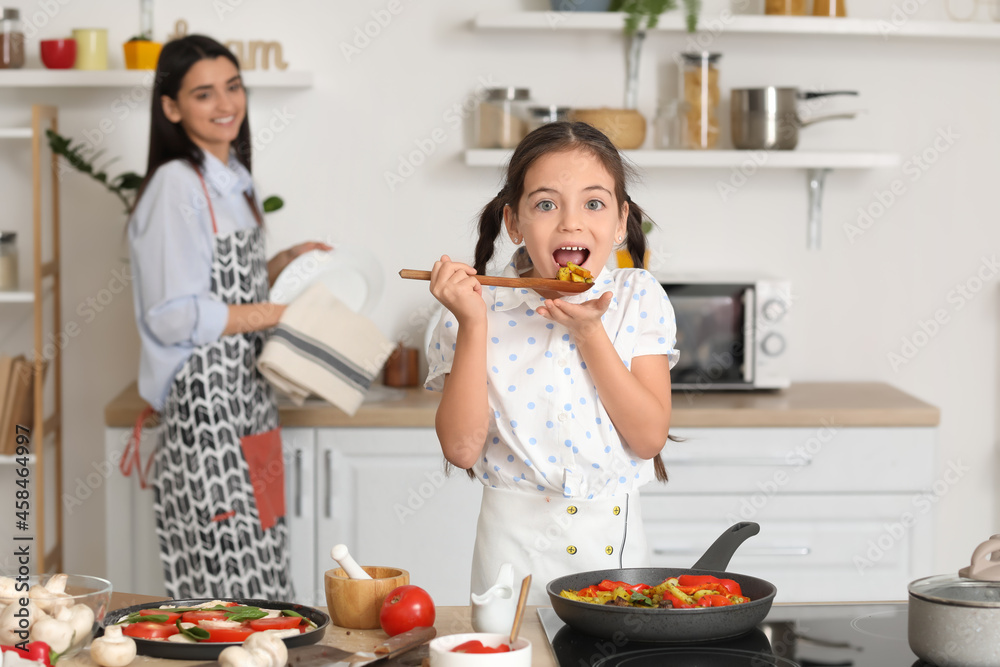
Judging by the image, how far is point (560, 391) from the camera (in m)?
1.23

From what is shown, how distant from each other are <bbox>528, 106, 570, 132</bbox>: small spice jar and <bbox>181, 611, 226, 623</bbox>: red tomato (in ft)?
5.95

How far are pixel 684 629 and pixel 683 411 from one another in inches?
56.2

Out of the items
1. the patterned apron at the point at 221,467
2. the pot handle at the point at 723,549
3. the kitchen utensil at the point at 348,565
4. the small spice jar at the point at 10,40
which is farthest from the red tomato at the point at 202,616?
the small spice jar at the point at 10,40

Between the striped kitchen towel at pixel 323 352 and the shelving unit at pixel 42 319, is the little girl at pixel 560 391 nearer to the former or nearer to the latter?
the striped kitchen towel at pixel 323 352

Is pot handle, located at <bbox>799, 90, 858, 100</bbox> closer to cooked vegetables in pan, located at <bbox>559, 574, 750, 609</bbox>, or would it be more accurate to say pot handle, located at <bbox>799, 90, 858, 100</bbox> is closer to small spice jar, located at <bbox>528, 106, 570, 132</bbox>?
small spice jar, located at <bbox>528, 106, 570, 132</bbox>

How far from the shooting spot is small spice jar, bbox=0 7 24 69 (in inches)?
98.1

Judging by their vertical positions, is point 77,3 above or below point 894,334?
above

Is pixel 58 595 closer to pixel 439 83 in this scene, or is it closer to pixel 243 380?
pixel 243 380

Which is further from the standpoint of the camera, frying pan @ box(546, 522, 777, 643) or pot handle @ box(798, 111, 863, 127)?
pot handle @ box(798, 111, 863, 127)

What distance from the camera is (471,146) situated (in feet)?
8.91

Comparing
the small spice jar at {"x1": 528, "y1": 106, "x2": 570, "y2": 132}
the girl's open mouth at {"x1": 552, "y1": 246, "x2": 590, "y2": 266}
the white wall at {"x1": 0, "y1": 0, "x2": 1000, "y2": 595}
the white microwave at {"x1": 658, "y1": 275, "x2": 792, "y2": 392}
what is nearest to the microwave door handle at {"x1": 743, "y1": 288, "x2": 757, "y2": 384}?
the white microwave at {"x1": 658, "y1": 275, "x2": 792, "y2": 392}

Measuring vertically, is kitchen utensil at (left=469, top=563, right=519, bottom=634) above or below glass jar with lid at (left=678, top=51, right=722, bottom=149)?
below

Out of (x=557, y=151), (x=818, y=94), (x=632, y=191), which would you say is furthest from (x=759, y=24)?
(x=557, y=151)

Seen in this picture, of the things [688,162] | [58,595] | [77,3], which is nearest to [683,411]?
[688,162]
